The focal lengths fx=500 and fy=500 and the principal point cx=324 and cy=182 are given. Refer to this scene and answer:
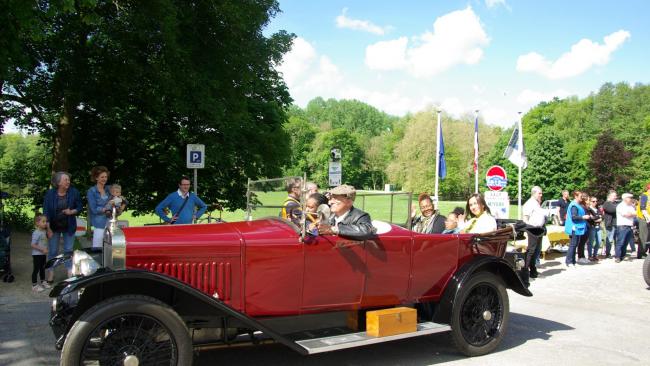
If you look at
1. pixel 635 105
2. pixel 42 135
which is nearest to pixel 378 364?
pixel 42 135

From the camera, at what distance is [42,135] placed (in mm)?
15586

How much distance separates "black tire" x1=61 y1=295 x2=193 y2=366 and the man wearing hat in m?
11.6

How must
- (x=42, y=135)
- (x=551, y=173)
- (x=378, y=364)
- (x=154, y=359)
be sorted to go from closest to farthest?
(x=154, y=359) → (x=378, y=364) → (x=42, y=135) → (x=551, y=173)

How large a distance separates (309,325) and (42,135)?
14.4m

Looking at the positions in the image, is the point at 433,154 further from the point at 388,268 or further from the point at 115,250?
the point at 115,250

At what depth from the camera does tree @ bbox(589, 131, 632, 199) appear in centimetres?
3819

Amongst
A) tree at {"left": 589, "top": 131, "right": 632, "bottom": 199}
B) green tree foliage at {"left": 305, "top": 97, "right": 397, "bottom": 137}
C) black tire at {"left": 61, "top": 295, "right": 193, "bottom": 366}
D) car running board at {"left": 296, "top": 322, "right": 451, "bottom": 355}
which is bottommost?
car running board at {"left": 296, "top": 322, "right": 451, "bottom": 355}

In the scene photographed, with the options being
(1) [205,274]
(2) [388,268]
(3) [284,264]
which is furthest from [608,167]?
(1) [205,274]

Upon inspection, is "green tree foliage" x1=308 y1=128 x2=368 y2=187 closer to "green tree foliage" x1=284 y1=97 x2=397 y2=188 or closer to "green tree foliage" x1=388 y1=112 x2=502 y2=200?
"green tree foliage" x1=284 y1=97 x2=397 y2=188

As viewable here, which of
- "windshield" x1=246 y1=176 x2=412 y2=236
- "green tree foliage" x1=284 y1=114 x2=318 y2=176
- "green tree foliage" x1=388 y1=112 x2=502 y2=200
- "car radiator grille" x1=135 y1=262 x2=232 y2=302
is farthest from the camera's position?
"green tree foliage" x1=284 y1=114 x2=318 y2=176

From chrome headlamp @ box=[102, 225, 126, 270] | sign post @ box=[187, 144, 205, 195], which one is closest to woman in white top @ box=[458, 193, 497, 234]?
chrome headlamp @ box=[102, 225, 126, 270]

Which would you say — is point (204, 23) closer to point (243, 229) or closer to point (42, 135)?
point (42, 135)

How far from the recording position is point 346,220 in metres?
4.67

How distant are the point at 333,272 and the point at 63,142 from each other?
1201cm
